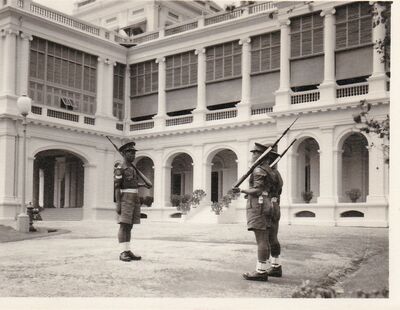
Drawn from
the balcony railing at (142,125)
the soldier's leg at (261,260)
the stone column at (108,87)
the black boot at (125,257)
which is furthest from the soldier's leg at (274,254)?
the stone column at (108,87)

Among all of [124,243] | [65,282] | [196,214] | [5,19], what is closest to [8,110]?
[5,19]

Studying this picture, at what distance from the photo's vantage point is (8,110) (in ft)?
86.4

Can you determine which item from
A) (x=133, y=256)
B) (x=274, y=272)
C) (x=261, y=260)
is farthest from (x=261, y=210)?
(x=133, y=256)

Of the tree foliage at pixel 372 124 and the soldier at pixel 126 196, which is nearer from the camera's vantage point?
the tree foliage at pixel 372 124

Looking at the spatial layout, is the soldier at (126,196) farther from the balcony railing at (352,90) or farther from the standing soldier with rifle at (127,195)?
the balcony railing at (352,90)

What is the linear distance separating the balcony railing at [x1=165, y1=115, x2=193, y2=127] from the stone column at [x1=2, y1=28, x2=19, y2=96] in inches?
325

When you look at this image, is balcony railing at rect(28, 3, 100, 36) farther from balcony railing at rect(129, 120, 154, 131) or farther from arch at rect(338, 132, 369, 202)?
arch at rect(338, 132, 369, 202)

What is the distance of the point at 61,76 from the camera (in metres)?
29.9

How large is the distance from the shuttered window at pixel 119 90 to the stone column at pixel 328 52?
1269 centimetres

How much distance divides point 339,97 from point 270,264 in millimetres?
16308

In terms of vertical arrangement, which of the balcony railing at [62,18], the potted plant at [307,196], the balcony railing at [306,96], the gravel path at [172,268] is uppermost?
the balcony railing at [62,18]

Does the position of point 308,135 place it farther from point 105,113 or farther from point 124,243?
point 124,243

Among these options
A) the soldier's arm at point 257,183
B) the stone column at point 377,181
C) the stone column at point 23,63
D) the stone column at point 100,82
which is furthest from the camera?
the stone column at point 100,82

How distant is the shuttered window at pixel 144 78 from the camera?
32.8 metres
